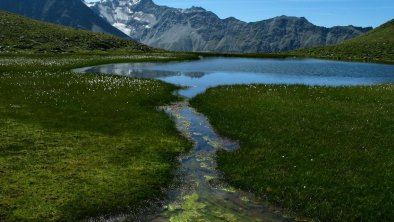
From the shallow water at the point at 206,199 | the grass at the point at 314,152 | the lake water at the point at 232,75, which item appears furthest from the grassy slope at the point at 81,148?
the lake water at the point at 232,75

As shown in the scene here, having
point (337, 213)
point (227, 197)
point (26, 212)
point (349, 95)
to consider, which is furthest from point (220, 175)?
point (349, 95)

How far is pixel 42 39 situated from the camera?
123m

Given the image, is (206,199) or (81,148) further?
(81,148)

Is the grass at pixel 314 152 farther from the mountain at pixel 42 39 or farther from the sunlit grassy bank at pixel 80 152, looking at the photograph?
the mountain at pixel 42 39

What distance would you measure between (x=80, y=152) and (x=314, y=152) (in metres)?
12.6

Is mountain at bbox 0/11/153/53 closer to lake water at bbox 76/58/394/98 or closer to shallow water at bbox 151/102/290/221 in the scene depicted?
lake water at bbox 76/58/394/98

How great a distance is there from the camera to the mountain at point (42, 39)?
110 m

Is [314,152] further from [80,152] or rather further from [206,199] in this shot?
[80,152]

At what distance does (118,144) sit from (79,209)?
27.0ft

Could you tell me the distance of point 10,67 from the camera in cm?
5869

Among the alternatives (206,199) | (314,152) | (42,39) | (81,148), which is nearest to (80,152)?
(81,148)

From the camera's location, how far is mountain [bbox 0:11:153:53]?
11012cm

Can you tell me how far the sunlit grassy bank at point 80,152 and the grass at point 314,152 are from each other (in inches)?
157

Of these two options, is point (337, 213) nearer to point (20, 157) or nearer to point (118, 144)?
point (118, 144)
